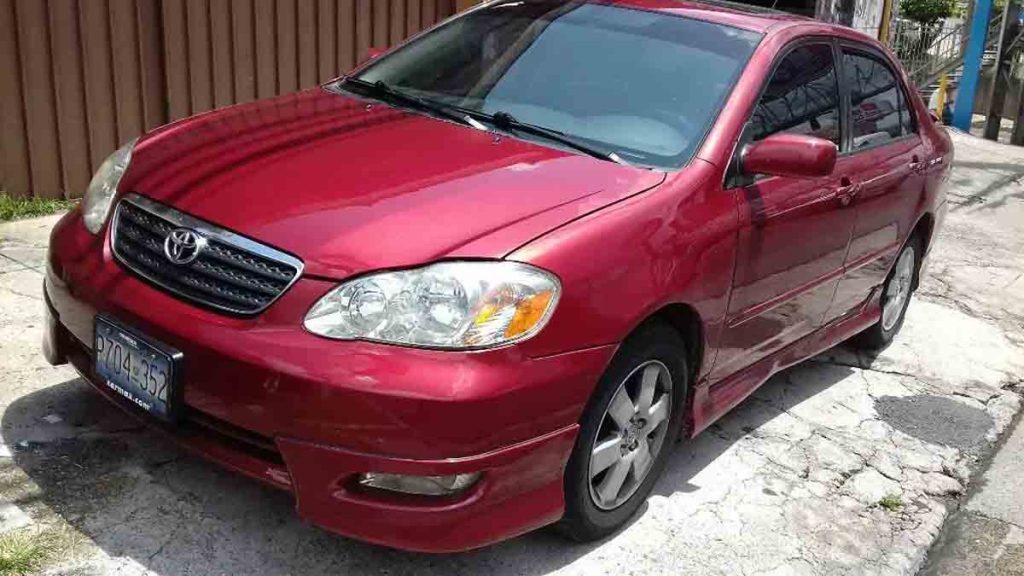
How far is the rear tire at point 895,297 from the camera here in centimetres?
515

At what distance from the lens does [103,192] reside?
3203mm

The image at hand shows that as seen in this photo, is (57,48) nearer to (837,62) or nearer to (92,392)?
(92,392)

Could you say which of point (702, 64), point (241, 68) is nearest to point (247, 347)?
point (702, 64)

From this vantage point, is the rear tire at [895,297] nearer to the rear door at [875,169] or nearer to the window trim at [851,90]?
the rear door at [875,169]

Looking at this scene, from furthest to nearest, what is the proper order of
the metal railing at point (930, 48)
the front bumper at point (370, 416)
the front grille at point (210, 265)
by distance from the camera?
the metal railing at point (930, 48) → the front grille at point (210, 265) → the front bumper at point (370, 416)

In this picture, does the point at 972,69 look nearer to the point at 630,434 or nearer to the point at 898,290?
the point at 898,290

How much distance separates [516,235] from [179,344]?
2.99 feet

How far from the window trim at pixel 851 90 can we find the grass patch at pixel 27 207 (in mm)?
4032

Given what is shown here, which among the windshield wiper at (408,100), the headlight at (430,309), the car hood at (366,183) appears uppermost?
the windshield wiper at (408,100)

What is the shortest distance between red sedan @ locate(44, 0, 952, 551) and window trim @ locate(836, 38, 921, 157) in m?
0.08

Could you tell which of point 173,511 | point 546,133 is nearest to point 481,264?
point 546,133

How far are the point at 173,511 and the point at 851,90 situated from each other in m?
3.18

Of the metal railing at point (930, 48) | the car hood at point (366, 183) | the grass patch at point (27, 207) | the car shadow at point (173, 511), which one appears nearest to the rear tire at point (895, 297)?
the car shadow at point (173, 511)

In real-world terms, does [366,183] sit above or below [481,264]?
above
